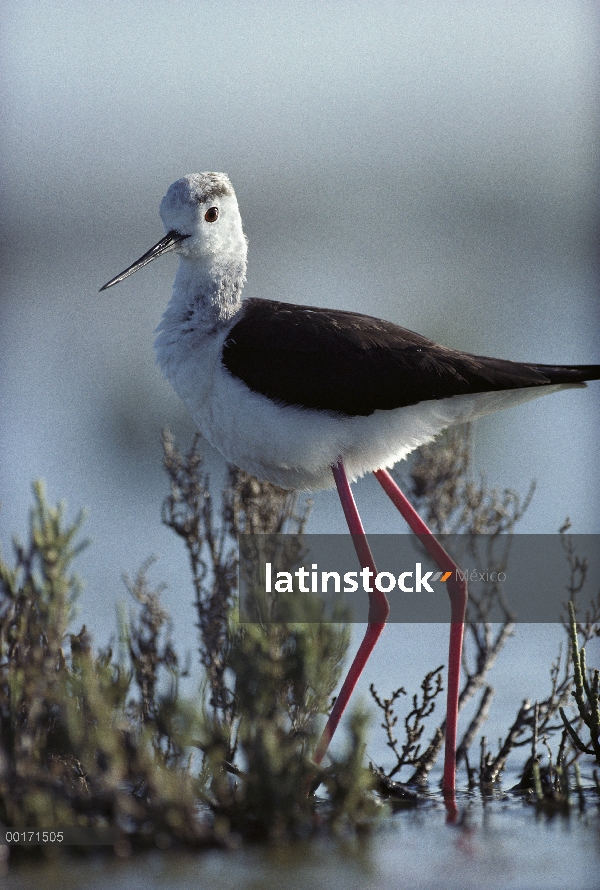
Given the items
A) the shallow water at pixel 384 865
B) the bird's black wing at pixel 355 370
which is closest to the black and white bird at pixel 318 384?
the bird's black wing at pixel 355 370

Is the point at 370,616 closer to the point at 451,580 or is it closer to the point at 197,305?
the point at 451,580

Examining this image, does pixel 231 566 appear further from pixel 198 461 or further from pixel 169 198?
pixel 169 198

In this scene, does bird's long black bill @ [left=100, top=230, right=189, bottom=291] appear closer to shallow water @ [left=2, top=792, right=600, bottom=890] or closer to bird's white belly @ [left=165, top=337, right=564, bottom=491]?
bird's white belly @ [left=165, top=337, right=564, bottom=491]

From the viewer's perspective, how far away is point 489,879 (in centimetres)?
295

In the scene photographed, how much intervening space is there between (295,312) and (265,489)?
720 mm

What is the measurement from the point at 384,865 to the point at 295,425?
58.9 inches

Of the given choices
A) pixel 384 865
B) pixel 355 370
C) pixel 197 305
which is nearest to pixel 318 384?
pixel 355 370

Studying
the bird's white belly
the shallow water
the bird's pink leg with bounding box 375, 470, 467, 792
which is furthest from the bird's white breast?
the shallow water

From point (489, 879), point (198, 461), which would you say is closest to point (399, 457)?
point (198, 461)

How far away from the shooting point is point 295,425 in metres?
3.96

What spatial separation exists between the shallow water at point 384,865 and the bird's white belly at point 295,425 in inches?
49.9

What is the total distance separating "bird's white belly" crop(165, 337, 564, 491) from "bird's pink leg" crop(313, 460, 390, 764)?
0.26 feet

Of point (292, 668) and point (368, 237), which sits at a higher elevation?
point (368, 237)

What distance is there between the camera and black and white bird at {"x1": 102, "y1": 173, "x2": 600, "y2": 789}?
3.94 metres
